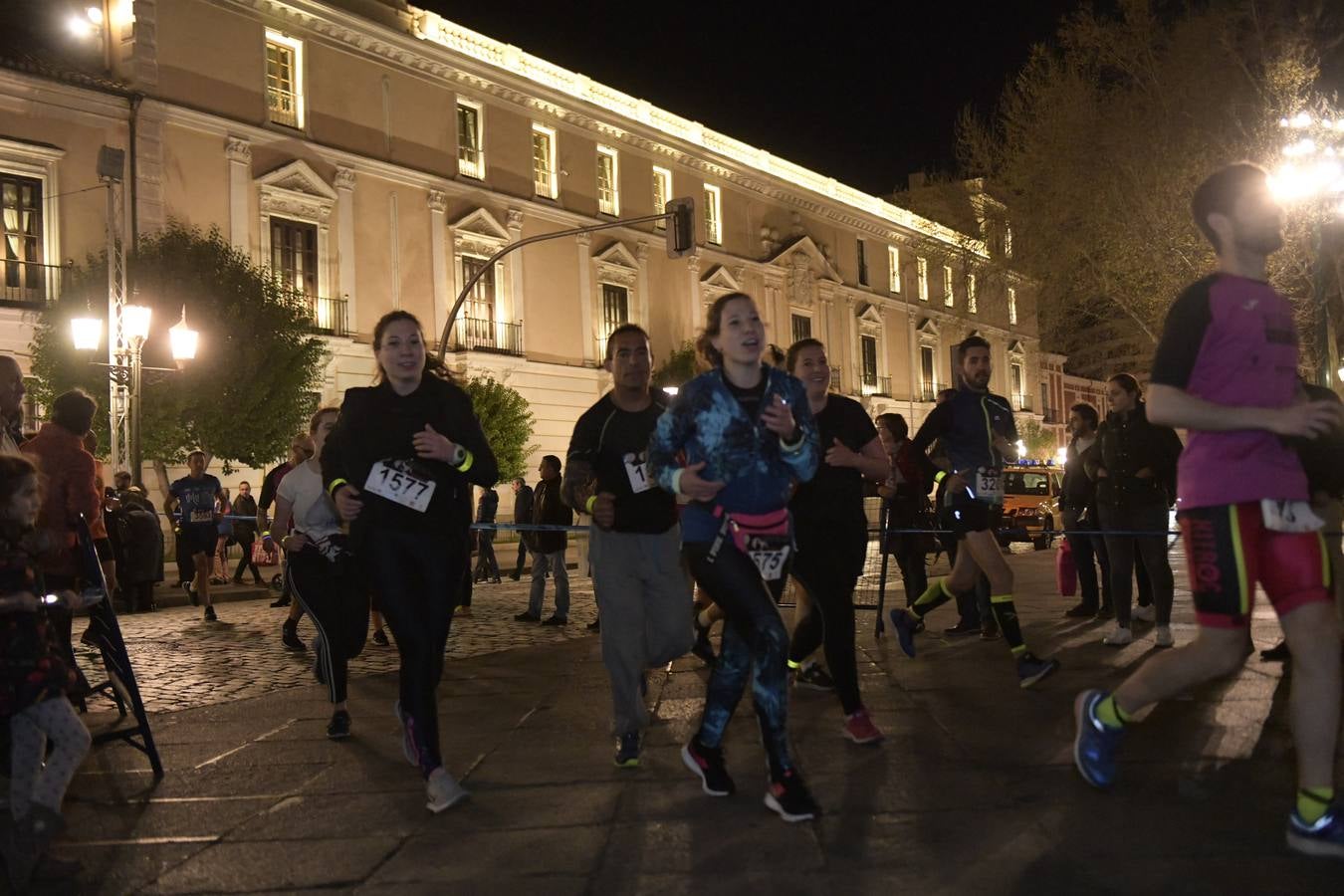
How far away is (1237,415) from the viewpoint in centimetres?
373

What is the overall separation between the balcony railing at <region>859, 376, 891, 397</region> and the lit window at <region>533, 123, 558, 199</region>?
18563 mm

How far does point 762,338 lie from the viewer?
14.4 ft

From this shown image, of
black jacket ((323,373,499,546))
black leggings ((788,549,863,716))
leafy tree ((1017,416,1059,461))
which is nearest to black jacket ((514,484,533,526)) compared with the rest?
black leggings ((788,549,863,716))

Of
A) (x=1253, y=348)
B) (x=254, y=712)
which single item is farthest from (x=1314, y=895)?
(x=254, y=712)

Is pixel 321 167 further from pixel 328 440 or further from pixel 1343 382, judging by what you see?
pixel 328 440

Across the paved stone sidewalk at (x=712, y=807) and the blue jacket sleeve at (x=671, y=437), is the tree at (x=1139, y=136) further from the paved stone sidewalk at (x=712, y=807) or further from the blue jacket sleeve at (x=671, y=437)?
the blue jacket sleeve at (x=671, y=437)

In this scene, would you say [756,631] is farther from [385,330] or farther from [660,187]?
[660,187]

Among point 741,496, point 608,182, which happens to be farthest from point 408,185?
point 741,496

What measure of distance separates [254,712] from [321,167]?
83.5 feet

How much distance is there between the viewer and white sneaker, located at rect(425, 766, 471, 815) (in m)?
4.50

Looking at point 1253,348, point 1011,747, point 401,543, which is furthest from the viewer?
point 1011,747

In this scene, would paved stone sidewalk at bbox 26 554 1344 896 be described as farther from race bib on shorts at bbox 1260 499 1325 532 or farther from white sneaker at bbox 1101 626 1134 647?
white sneaker at bbox 1101 626 1134 647

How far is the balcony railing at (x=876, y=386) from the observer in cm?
5122

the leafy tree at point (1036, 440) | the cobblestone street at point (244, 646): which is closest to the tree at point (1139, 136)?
the cobblestone street at point (244, 646)
